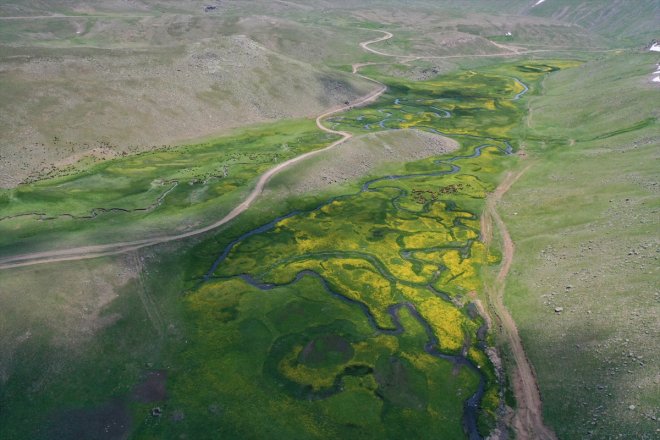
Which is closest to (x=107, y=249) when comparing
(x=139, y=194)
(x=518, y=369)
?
(x=139, y=194)

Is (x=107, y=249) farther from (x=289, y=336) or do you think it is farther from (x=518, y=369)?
(x=518, y=369)

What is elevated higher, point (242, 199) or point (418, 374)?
point (418, 374)

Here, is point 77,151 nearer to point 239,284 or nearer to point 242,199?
point 242,199

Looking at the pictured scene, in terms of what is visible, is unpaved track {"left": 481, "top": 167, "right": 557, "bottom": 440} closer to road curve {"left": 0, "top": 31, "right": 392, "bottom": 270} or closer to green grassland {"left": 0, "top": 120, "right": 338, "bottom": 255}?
road curve {"left": 0, "top": 31, "right": 392, "bottom": 270}

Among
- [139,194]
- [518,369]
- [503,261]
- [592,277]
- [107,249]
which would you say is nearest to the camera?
[518,369]

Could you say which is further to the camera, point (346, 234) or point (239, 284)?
point (346, 234)

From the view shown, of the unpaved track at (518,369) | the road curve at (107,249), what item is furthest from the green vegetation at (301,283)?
the road curve at (107,249)

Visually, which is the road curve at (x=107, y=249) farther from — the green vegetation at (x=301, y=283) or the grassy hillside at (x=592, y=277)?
the grassy hillside at (x=592, y=277)

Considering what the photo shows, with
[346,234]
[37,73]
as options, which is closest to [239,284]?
[346,234]
